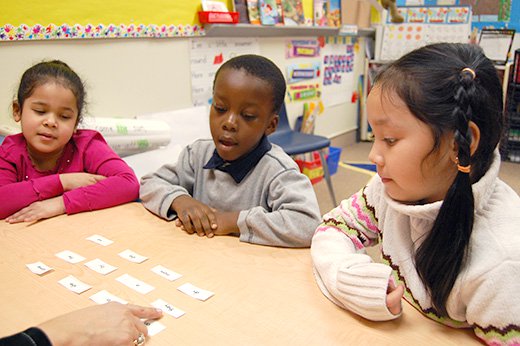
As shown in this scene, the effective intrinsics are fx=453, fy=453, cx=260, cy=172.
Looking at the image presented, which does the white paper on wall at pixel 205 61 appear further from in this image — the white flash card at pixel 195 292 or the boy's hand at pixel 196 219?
the white flash card at pixel 195 292

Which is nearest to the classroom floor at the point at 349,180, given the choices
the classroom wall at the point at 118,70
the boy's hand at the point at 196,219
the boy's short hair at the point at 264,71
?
the classroom wall at the point at 118,70

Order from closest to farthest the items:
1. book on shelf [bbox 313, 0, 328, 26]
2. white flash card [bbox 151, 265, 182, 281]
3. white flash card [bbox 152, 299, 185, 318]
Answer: white flash card [bbox 152, 299, 185, 318]
white flash card [bbox 151, 265, 182, 281]
book on shelf [bbox 313, 0, 328, 26]

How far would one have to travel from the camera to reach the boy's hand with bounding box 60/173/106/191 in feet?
4.23

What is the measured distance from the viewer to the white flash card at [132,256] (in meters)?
0.94

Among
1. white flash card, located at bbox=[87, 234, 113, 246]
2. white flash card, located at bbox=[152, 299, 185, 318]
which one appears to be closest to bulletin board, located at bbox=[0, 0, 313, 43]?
white flash card, located at bbox=[87, 234, 113, 246]

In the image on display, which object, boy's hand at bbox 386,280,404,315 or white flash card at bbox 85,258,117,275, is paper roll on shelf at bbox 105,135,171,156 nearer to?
white flash card at bbox 85,258,117,275

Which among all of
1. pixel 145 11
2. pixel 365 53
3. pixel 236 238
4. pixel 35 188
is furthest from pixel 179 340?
pixel 365 53

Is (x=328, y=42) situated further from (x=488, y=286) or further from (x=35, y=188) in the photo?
(x=488, y=286)

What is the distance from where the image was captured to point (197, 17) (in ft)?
8.04

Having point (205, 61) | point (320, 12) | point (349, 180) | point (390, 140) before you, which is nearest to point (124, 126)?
point (205, 61)

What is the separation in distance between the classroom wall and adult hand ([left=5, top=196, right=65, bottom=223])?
0.73 meters

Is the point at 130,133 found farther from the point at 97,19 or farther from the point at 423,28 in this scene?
the point at 423,28

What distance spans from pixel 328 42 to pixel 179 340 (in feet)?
10.9

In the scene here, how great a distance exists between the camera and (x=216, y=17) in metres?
2.45
